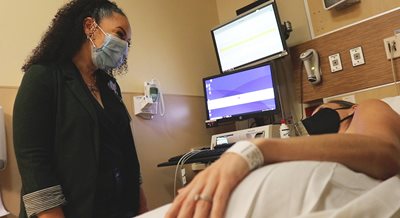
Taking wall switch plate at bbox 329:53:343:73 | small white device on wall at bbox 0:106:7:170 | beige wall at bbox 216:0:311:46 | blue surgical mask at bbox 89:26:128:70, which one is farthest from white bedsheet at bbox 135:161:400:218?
beige wall at bbox 216:0:311:46

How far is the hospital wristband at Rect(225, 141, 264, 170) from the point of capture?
1.77 feet

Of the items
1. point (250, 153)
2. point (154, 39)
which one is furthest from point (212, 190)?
point (154, 39)

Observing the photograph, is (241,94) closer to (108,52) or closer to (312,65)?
(312,65)

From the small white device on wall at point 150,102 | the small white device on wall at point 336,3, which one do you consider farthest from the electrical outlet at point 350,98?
the small white device on wall at point 150,102

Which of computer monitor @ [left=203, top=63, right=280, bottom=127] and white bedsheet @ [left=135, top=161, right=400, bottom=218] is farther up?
computer monitor @ [left=203, top=63, right=280, bottom=127]

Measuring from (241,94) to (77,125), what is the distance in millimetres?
1139

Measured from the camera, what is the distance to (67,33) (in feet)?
4.60

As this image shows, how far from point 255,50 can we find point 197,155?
2.70 feet

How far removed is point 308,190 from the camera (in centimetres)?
49

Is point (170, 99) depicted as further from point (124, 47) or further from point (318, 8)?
point (318, 8)

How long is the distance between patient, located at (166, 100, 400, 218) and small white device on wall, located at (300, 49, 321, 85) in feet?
4.00

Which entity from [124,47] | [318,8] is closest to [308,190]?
[124,47]

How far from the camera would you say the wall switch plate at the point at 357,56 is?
1834 millimetres

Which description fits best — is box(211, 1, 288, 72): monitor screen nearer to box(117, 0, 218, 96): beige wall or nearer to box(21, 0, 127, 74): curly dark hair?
box(117, 0, 218, 96): beige wall
